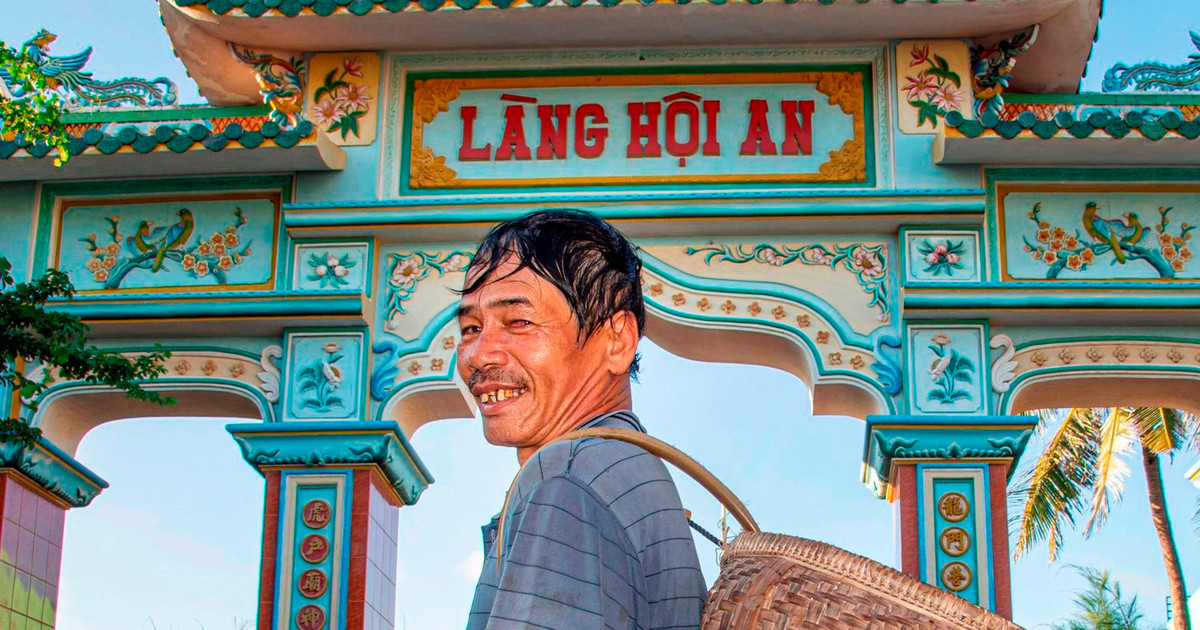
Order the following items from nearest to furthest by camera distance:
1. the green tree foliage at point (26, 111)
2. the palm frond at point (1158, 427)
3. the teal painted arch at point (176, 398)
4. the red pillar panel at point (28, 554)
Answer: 1. the green tree foliage at point (26, 111)
2. the red pillar panel at point (28, 554)
3. the teal painted arch at point (176, 398)
4. the palm frond at point (1158, 427)

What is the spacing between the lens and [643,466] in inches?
89.3

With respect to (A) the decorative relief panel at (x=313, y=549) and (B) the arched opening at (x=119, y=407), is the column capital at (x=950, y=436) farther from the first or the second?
(B) the arched opening at (x=119, y=407)

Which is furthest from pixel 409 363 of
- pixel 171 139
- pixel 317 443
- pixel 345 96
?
pixel 171 139

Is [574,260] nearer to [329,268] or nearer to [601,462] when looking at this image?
[601,462]

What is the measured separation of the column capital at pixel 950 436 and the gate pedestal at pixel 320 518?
2.23 m

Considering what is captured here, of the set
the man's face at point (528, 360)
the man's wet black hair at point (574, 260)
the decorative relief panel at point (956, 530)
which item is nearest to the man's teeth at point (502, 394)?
the man's face at point (528, 360)

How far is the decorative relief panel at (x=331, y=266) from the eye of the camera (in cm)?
798

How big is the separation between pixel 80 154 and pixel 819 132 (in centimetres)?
351

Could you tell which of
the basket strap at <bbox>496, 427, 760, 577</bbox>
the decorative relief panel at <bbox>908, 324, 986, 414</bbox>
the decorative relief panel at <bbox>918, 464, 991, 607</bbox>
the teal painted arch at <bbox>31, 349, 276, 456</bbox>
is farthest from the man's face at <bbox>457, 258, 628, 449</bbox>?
the teal painted arch at <bbox>31, 349, 276, 456</bbox>

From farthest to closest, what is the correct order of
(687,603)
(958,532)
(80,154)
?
(80,154)
(958,532)
(687,603)

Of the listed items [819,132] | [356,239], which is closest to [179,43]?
[356,239]

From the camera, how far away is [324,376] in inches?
309

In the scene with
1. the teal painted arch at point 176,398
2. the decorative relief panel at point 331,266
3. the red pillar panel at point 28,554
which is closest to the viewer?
the red pillar panel at point 28,554

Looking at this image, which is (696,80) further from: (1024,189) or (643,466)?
(643,466)
